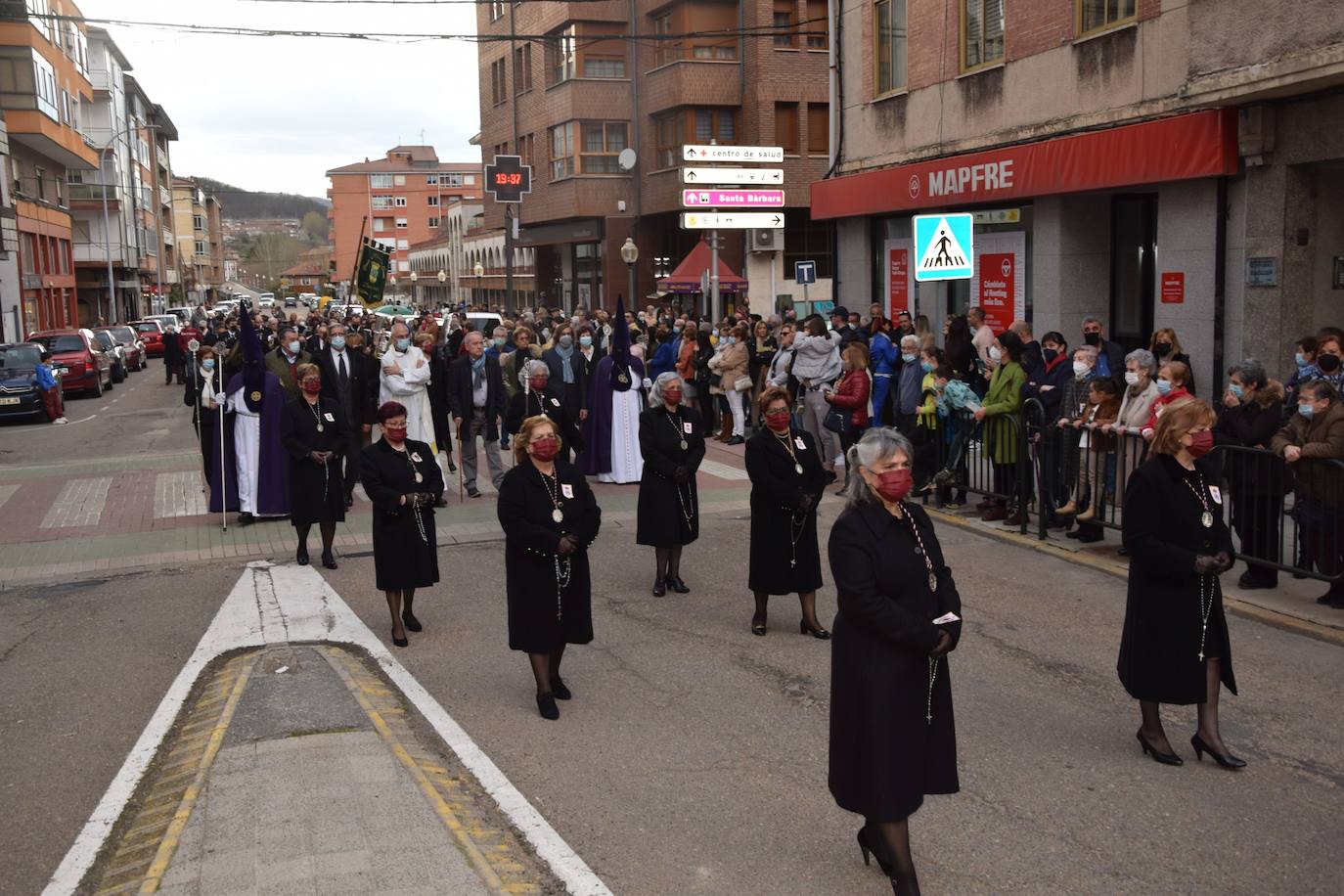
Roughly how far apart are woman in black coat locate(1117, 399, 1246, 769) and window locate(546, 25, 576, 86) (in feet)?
132

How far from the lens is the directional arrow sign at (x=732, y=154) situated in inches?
789

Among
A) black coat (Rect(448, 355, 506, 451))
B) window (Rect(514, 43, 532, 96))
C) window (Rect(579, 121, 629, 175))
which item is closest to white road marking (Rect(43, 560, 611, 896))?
black coat (Rect(448, 355, 506, 451))

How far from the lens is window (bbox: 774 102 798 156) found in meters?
40.5

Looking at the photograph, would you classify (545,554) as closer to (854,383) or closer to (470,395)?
(854,383)

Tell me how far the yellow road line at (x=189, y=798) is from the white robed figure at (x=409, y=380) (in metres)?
6.89

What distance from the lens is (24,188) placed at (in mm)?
53875

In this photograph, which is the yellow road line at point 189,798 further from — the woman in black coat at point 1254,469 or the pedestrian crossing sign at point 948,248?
the pedestrian crossing sign at point 948,248

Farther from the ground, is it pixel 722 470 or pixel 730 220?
pixel 730 220

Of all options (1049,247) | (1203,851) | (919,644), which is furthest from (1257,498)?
(1049,247)

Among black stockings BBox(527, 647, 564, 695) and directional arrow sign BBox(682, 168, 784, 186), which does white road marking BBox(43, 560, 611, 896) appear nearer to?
black stockings BBox(527, 647, 564, 695)

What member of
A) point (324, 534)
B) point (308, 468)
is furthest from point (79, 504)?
point (308, 468)

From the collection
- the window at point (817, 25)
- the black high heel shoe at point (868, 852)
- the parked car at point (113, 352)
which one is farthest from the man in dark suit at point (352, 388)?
the window at point (817, 25)

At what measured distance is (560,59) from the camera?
150 feet

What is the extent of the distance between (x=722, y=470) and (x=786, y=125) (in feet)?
85.9
